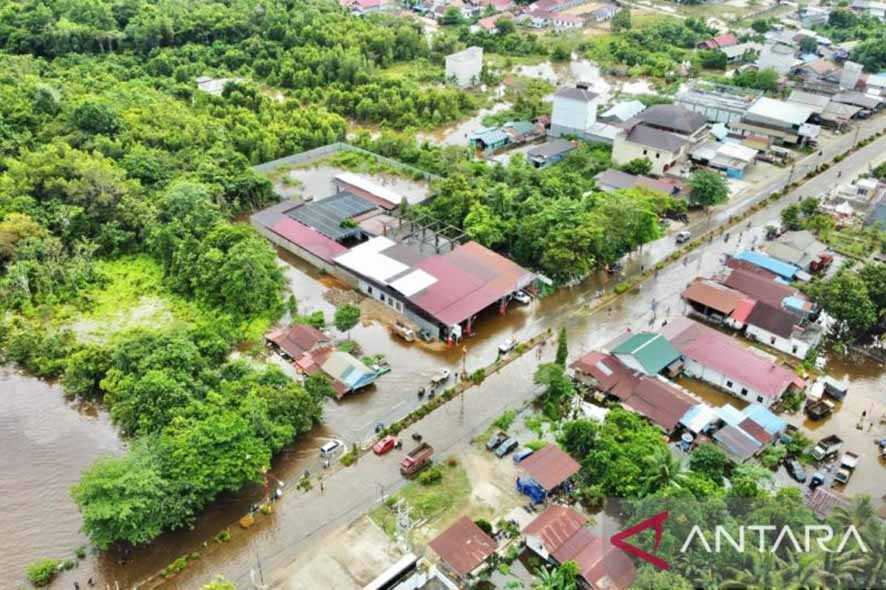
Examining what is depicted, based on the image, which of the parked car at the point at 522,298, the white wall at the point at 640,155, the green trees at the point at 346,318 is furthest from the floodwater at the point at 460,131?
the green trees at the point at 346,318

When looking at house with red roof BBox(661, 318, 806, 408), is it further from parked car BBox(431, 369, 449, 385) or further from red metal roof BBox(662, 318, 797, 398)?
parked car BBox(431, 369, 449, 385)

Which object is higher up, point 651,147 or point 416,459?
point 651,147

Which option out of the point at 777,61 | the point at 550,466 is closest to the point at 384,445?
the point at 550,466

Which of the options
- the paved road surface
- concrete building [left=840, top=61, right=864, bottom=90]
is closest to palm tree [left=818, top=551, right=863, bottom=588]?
the paved road surface

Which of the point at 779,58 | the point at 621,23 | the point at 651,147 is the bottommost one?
the point at 621,23

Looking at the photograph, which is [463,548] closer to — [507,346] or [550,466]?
[550,466]

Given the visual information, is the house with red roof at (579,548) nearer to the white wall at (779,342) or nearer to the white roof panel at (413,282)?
the white roof panel at (413,282)

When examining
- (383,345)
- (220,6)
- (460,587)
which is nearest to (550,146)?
(383,345)
